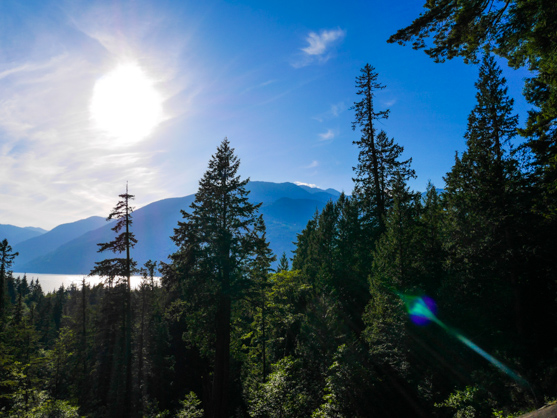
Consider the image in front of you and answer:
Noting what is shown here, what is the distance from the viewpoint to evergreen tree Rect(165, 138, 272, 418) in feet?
50.6

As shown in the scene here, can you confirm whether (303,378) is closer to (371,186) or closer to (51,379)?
(371,186)

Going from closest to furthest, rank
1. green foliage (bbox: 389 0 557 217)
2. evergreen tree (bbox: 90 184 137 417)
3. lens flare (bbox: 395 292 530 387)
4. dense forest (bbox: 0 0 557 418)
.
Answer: green foliage (bbox: 389 0 557 217) → dense forest (bbox: 0 0 557 418) → lens flare (bbox: 395 292 530 387) → evergreen tree (bbox: 90 184 137 417)

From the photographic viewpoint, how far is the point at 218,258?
15.5 m

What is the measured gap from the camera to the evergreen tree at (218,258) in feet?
50.6

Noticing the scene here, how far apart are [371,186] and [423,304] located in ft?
29.2

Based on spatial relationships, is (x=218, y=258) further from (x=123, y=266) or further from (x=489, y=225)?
(x=489, y=225)

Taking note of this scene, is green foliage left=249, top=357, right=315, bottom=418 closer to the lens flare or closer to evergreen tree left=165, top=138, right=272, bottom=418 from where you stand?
evergreen tree left=165, top=138, right=272, bottom=418

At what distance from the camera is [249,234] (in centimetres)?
1681

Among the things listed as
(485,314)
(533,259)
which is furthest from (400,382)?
(533,259)

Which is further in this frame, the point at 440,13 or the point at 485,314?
the point at 485,314

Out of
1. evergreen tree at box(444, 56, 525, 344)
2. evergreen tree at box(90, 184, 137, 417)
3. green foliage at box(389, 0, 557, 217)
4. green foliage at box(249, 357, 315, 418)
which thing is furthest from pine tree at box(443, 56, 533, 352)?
evergreen tree at box(90, 184, 137, 417)

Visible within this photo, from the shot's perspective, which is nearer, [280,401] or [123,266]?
[280,401]

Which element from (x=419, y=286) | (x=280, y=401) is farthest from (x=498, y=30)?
(x=280, y=401)

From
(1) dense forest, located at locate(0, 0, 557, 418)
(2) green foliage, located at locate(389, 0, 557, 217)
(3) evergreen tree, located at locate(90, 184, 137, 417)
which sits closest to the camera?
(2) green foliage, located at locate(389, 0, 557, 217)
